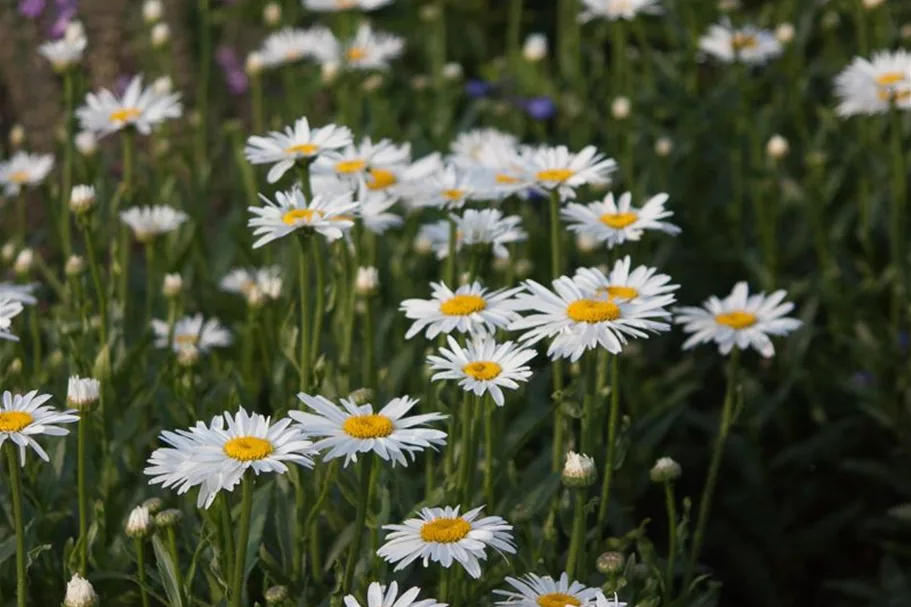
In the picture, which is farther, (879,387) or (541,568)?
(879,387)

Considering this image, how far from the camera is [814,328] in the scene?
331cm

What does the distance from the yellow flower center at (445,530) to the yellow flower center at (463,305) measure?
399 millimetres

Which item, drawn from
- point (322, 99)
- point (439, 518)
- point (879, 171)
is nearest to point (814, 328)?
point (879, 171)

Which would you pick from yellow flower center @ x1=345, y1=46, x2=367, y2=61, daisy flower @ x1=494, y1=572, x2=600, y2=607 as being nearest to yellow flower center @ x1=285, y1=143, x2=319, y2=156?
daisy flower @ x1=494, y1=572, x2=600, y2=607

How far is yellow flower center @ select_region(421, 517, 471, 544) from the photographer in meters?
1.68

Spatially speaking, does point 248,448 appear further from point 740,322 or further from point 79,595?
point 740,322

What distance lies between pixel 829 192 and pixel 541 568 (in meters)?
1.89

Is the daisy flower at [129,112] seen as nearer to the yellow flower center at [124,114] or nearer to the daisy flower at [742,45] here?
the yellow flower center at [124,114]

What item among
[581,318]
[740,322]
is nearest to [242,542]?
[581,318]

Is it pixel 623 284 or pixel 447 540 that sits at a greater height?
pixel 623 284

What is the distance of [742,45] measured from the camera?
143 inches

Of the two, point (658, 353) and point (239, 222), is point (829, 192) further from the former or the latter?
point (239, 222)

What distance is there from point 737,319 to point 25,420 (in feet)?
4.03

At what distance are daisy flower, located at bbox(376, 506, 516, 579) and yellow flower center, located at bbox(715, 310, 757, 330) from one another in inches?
32.6
